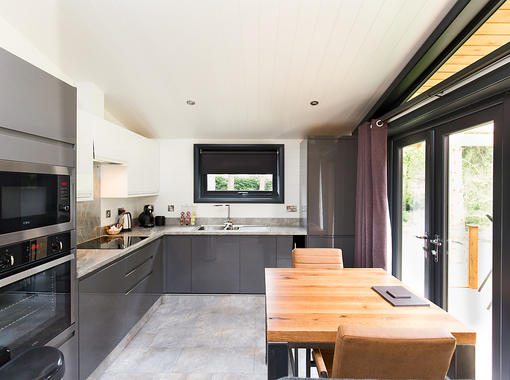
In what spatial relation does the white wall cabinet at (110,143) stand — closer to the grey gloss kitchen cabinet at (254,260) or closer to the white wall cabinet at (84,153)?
the white wall cabinet at (84,153)

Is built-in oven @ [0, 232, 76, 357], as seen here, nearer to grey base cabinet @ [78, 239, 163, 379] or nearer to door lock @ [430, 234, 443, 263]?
grey base cabinet @ [78, 239, 163, 379]

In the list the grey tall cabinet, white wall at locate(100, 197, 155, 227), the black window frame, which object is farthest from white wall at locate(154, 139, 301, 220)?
the grey tall cabinet

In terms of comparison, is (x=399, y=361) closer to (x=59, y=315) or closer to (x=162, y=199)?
(x=59, y=315)

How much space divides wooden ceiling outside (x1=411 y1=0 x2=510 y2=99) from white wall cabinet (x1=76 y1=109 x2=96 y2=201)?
9.34 ft

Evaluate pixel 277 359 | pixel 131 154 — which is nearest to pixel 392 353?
pixel 277 359

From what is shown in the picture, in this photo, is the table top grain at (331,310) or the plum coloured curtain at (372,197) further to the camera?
the plum coloured curtain at (372,197)

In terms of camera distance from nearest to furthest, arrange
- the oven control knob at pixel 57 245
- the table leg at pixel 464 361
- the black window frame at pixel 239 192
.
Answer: the table leg at pixel 464 361, the oven control knob at pixel 57 245, the black window frame at pixel 239 192

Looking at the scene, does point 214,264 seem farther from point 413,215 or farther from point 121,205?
point 413,215

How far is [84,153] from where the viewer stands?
2.12 meters

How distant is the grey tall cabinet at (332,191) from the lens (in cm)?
319

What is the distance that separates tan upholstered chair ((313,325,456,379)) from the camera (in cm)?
94

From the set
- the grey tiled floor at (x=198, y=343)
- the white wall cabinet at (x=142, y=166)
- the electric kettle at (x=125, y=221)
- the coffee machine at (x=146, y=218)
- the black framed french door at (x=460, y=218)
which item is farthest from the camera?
the coffee machine at (x=146, y=218)

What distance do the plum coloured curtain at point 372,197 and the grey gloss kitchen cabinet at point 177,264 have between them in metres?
2.02

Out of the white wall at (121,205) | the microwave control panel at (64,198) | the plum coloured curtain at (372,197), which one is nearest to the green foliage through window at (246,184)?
the white wall at (121,205)
